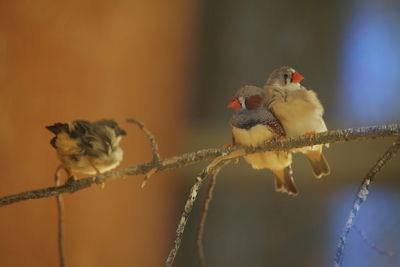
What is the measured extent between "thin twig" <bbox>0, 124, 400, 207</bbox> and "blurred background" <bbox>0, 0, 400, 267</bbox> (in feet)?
0.58

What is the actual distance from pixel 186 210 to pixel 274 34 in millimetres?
688

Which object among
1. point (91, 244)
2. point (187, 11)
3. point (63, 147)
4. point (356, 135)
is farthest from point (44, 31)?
point (356, 135)

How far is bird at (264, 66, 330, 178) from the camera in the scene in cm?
111

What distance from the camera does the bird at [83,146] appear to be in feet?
4.15

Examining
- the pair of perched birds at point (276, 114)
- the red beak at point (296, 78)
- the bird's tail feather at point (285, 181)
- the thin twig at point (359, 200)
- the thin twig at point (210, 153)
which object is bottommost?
the thin twig at point (359, 200)

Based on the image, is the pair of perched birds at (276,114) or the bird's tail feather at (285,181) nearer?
the pair of perched birds at (276,114)

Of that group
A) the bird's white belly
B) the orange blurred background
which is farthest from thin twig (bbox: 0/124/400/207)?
the orange blurred background

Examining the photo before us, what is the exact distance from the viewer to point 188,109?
188 centimetres

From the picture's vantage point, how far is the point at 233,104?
3.69 feet

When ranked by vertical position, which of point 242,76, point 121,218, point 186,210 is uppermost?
point 242,76

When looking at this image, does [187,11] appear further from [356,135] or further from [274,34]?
[356,135]

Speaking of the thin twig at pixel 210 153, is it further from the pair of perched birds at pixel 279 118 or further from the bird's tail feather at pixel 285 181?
the bird's tail feather at pixel 285 181

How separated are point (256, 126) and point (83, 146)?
1.54 feet

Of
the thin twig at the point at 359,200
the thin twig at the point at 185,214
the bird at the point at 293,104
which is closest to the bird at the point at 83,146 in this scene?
the thin twig at the point at 185,214
